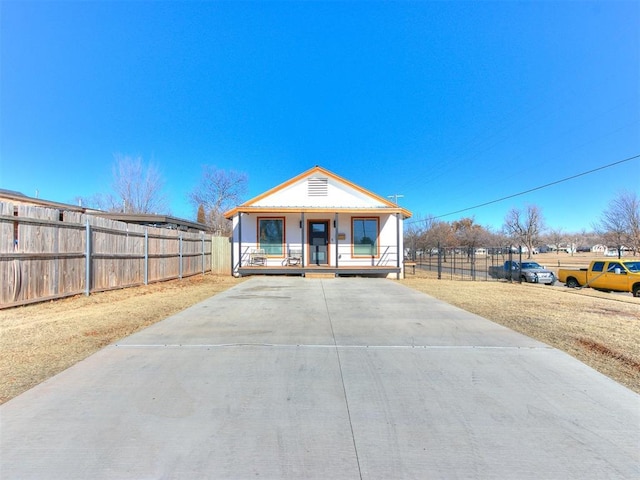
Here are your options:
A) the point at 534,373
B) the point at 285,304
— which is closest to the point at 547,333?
the point at 534,373

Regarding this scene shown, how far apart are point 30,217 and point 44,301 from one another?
1.98 metres

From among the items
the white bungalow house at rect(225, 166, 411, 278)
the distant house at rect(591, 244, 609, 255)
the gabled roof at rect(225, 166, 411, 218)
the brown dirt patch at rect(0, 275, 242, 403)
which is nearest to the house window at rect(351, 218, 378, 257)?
the white bungalow house at rect(225, 166, 411, 278)

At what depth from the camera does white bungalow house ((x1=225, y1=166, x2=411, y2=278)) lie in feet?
57.9

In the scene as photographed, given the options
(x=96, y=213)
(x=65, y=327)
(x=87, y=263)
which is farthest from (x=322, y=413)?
(x=96, y=213)

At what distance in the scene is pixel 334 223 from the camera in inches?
707

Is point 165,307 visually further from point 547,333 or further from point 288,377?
point 547,333

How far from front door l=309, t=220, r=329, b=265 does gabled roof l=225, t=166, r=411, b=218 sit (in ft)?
3.24

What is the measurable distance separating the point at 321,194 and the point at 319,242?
2449 mm

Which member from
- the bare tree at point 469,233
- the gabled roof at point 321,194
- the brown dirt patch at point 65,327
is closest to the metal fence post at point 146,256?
the brown dirt patch at point 65,327

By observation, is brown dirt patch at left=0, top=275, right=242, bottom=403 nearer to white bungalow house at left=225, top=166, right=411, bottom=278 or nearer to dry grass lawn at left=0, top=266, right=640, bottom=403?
dry grass lawn at left=0, top=266, right=640, bottom=403

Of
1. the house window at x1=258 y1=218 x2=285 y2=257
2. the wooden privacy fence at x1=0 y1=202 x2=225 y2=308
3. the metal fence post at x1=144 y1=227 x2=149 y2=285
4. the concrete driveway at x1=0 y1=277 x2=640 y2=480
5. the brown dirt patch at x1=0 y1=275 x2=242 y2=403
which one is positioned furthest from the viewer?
the house window at x1=258 y1=218 x2=285 y2=257

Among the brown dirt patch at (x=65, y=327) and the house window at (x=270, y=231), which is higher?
the house window at (x=270, y=231)

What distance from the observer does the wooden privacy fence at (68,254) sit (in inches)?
299

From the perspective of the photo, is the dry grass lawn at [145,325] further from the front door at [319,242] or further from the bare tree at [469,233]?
the bare tree at [469,233]
